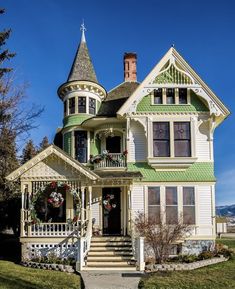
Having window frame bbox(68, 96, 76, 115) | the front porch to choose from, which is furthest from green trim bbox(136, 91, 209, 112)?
window frame bbox(68, 96, 76, 115)

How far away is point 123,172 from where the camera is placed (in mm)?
18938

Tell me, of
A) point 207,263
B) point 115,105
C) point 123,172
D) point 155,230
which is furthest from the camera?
point 115,105

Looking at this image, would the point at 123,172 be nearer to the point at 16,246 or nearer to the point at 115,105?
the point at 115,105

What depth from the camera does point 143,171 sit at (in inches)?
753

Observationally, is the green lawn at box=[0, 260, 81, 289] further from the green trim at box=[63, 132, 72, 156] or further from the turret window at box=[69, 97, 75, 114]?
the turret window at box=[69, 97, 75, 114]

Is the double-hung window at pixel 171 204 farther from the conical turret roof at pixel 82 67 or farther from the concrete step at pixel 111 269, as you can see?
the conical turret roof at pixel 82 67

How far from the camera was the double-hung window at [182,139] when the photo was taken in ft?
62.8

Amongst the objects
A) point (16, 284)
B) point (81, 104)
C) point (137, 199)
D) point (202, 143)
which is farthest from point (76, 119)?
point (16, 284)

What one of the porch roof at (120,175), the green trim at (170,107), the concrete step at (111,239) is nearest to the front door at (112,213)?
the porch roof at (120,175)

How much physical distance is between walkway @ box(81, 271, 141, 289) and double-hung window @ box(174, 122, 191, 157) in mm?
7050

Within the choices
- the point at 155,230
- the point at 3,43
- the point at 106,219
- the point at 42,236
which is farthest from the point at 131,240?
the point at 3,43

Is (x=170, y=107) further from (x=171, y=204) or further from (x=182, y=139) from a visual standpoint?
(x=171, y=204)

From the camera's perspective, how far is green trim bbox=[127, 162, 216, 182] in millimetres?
18906

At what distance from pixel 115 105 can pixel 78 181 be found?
6.04 meters
